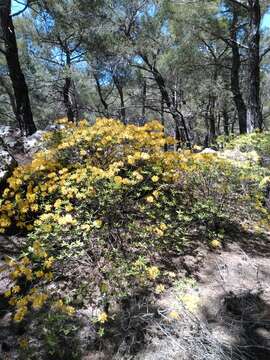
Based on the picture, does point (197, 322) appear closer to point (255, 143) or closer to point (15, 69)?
point (255, 143)

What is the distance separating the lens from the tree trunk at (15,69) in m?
5.44

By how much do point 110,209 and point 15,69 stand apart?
Result: 4.06 meters

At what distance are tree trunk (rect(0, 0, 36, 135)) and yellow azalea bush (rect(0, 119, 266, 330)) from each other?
94.8 inches

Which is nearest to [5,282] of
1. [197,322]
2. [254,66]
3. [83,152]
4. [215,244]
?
[83,152]

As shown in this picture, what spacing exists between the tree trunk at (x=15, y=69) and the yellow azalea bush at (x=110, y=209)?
7.90 ft

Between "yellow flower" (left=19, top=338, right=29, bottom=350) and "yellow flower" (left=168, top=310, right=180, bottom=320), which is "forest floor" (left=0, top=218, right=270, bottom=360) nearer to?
"yellow flower" (left=168, top=310, right=180, bottom=320)

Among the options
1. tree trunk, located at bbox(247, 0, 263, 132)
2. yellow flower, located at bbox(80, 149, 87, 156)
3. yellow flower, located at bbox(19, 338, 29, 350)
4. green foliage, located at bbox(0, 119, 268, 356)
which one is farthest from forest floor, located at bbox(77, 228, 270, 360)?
tree trunk, located at bbox(247, 0, 263, 132)

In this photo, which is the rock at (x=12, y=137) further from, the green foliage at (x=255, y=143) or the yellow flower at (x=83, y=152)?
the green foliage at (x=255, y=143)

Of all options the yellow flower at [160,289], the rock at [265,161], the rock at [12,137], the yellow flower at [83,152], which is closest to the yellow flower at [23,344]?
the yellow flower at [160,289]

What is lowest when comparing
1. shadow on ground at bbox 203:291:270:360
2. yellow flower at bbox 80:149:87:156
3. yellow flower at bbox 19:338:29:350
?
shadow on ground at bbox 203:291:270:360

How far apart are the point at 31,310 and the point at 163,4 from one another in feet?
25.1

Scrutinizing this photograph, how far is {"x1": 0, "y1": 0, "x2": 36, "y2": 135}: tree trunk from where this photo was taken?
5.44 meters

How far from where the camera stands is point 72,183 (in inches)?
105

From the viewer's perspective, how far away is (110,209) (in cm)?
264
